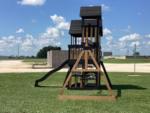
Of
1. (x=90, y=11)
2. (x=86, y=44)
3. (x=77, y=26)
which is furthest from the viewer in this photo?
(x=77, y=26)

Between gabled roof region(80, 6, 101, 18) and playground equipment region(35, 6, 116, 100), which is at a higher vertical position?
gabled roof region(80, 6, 101, 18)

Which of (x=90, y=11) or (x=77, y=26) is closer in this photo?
(x=90, y=11)

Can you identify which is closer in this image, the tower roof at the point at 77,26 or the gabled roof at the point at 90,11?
the gabled roof at the point at 90,11

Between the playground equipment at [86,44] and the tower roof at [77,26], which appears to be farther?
the tower roof at [77,26]

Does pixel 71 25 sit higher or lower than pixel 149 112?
higher

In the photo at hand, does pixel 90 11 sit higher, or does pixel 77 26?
pixel 90 11

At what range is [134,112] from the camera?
37.2ft

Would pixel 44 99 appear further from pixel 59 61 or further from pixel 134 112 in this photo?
pixel 59 61

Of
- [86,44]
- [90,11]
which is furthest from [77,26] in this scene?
[86,44]

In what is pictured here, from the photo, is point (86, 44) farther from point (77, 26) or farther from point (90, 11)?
point (77, 26)

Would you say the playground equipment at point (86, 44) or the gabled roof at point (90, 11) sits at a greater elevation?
the gabled roof at point (90, 11)

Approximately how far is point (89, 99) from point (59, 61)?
120 feet

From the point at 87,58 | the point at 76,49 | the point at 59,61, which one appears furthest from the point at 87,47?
the point at 59,61

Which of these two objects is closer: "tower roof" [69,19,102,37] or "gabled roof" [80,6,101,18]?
"gabled roof" [80,6,101,18]
